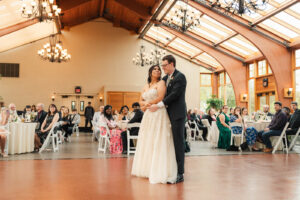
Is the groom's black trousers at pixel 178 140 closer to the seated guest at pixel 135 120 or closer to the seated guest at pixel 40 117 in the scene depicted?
the seated guest at pixel 135 120

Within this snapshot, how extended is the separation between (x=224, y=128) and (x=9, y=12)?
32.7ft

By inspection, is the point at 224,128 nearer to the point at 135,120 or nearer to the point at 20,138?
the point at 135,120

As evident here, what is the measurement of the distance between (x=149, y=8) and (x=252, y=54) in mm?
5603

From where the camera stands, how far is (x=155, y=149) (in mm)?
3695

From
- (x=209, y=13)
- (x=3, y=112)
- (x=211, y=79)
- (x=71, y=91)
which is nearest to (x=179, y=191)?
(x=3, y=112)

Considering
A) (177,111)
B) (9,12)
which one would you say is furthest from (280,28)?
(9,12)

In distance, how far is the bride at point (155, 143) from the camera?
3.64 metres

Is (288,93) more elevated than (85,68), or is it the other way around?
(85,68)

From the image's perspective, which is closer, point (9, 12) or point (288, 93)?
point (288, 93)

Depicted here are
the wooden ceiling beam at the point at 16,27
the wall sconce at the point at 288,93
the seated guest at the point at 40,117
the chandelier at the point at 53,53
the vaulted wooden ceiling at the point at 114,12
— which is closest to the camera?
the seated guest at the point at 40,117

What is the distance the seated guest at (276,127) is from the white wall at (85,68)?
1109 cm

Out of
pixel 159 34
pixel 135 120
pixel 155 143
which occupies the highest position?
pixel 159 34

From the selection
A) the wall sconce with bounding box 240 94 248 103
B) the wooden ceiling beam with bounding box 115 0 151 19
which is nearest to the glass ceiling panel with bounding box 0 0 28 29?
the wooden ceiling beam with bounding box 115 0 151 19

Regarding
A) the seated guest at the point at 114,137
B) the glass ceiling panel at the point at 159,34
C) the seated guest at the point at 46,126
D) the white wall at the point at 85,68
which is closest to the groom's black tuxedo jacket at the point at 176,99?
the seated guest at the point at 114,137
